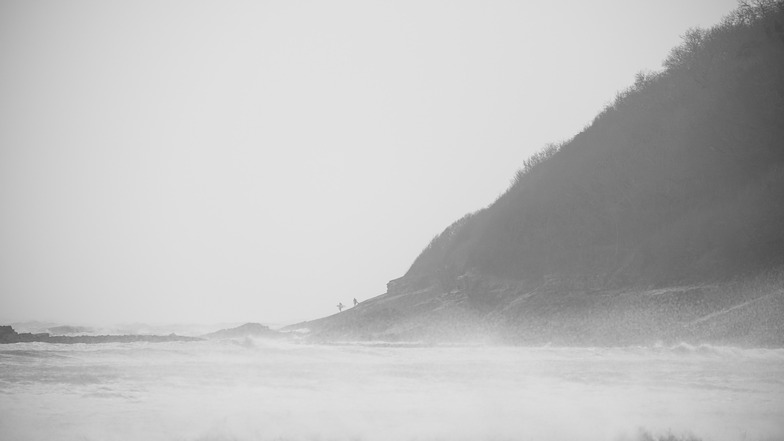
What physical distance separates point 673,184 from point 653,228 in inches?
156

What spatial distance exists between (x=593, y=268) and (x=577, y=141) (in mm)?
21976

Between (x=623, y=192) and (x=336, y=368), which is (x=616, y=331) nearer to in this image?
(x=623, y=192)

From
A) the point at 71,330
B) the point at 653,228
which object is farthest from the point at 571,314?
the point at 71,330

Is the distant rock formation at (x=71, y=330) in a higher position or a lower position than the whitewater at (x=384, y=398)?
higher

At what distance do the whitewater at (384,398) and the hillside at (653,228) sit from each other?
1251 centimetres

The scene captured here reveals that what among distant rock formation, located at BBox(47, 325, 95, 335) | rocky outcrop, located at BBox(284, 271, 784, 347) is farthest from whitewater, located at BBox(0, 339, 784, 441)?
distant rock formation, located at BBox(47, 325, 95, 335)

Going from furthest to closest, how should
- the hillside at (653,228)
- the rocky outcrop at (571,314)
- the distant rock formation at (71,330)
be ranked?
1. the distant rock formation at (71,330)
2. the hillside at (653,228)
3. the rocky outcrop at (571,314)

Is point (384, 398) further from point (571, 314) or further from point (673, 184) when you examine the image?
point (673, 184)

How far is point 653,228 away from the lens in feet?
132

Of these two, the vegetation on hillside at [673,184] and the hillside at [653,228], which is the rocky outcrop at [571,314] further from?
the vegetation on hillside at [673,184]

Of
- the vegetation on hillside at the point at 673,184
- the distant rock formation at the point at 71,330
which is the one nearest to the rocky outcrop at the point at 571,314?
the vegetation on hillside at the point at 673,184

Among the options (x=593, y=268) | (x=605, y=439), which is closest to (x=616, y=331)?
(x=593, y=268)

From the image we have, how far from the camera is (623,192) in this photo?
44.1m

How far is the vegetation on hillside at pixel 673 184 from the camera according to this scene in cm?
3341
